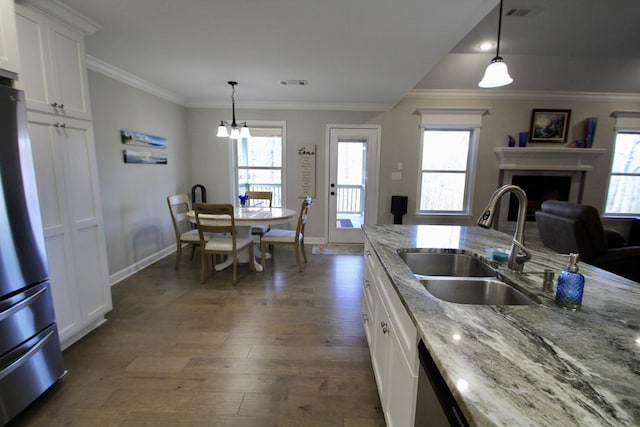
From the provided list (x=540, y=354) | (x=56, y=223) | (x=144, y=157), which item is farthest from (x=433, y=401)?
(x=144, y=157)

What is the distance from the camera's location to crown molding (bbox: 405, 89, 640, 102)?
424cm

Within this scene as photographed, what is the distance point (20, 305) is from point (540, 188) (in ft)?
20.1

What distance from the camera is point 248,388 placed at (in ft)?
5.45

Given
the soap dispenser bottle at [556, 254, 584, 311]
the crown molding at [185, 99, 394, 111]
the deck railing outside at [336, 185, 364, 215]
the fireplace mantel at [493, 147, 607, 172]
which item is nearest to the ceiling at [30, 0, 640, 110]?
the crown molding at [185, 99, 394, 111]

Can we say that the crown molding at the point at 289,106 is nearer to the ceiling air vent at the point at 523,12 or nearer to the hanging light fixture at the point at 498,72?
the ceiling air vent at the point at 523,12

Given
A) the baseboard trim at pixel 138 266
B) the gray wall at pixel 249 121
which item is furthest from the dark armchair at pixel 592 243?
the baseboard trim at pixel 138 266

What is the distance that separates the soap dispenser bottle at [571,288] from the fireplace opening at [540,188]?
168 inches

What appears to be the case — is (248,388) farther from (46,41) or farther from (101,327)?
(46,41)

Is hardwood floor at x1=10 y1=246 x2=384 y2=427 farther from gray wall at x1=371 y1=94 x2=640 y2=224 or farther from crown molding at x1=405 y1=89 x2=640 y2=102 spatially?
crown molding at x1=405 y1=89 x2=640 y2=102

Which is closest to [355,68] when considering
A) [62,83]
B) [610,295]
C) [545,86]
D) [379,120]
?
[379,120]

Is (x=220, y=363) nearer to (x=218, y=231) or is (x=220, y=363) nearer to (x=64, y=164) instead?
(x=218, y=231)

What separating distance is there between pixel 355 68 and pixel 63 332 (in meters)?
3.34

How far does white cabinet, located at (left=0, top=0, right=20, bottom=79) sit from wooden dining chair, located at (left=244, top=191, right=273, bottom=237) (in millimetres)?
2612

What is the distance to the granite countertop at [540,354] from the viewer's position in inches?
20.5
